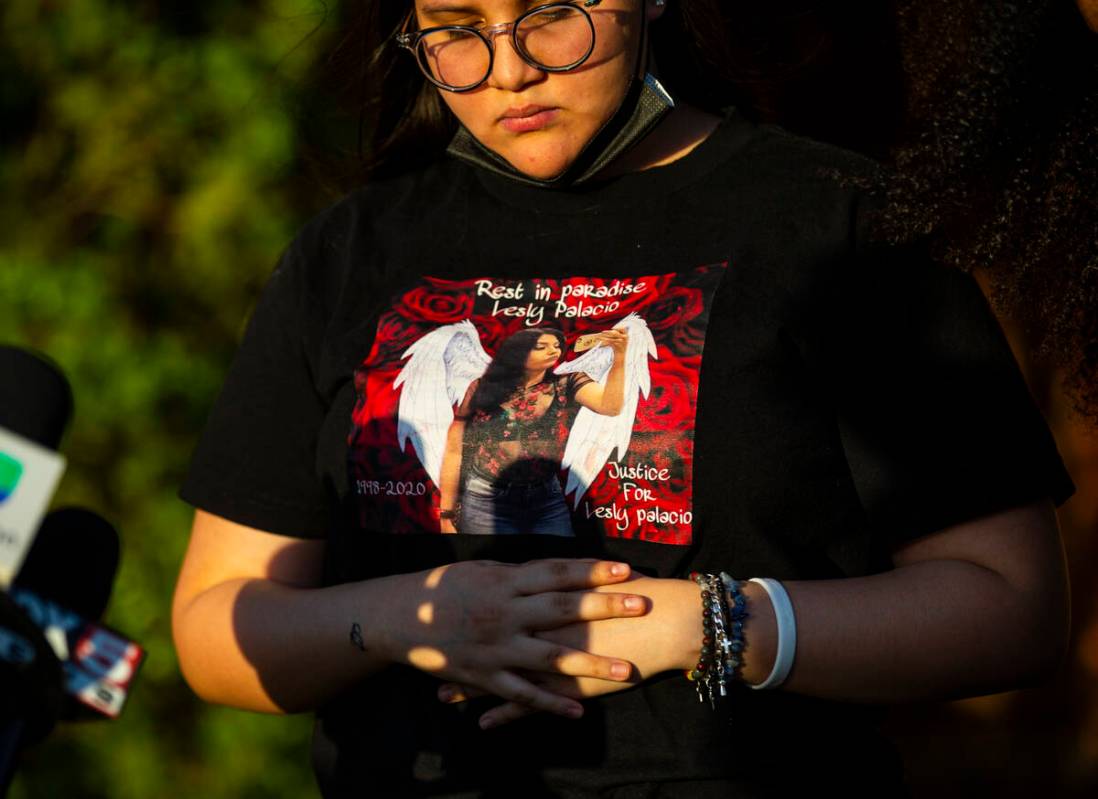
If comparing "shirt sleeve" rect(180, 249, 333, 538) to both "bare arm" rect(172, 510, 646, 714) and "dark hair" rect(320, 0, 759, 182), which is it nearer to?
"bare arm" rect(172, 510, 646, 714)

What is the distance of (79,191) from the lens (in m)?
3.17

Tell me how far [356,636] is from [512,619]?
25 cm

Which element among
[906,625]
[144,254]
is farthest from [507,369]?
[144,254]

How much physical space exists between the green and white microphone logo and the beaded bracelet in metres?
0.89

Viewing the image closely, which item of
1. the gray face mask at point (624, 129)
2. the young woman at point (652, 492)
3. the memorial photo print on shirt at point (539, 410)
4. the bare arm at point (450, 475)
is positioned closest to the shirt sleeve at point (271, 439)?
the young woman at point (652, 492)

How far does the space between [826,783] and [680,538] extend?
37cm

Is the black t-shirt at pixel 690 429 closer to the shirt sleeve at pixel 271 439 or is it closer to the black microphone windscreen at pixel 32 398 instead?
the shirt sleeve at pixel 271 439

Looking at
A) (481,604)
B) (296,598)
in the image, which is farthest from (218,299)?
(481,604)

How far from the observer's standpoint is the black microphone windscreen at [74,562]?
1038 millimetres

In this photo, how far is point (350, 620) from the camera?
1.73 metres

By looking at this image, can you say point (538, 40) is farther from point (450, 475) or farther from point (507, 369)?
point (450, 475)

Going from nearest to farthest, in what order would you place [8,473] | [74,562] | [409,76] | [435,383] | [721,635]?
1. [8,473]
2. [74,562]
3. [721,635]
4. [435,383]
5. [409,76]

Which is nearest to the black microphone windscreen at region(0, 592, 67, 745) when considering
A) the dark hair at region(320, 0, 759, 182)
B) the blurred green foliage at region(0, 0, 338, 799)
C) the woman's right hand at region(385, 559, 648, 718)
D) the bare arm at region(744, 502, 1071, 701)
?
the woman's right hand at region(385, 559, 648, 718)

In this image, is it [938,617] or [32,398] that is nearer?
[32,398]
